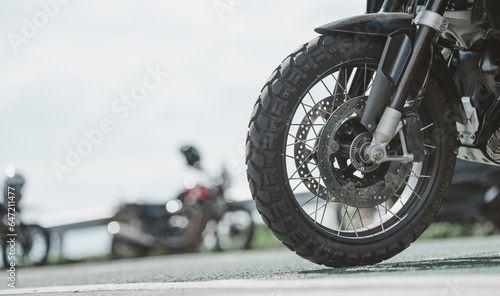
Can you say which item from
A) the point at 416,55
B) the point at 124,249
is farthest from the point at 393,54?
the point at 124,249

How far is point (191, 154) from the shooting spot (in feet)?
37.9

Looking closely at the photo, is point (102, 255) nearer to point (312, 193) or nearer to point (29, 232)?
point (29, 232)

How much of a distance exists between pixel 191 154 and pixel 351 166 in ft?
28.8

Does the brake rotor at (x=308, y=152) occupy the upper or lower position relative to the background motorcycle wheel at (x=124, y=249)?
upper

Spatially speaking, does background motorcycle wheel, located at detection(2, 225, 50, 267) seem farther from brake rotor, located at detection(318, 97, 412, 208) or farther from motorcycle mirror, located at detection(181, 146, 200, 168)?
brake rotor, located at detection(318, 97, 412, 208)

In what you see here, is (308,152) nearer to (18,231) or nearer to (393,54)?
(393,54)

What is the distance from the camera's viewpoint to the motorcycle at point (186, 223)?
11.5m

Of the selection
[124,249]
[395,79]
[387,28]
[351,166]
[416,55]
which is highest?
[387,28]

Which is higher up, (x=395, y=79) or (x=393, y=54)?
(x=393, y=54)

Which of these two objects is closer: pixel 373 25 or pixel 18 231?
pixel 373 25

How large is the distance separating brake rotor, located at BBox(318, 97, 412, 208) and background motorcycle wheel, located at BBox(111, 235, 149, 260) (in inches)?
385

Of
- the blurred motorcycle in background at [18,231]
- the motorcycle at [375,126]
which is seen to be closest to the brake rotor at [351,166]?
the motorcycle at [375,126]

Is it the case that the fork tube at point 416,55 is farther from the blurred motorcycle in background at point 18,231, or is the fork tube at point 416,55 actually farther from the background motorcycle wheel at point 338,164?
the blurred motorcycle in background at point 18,231

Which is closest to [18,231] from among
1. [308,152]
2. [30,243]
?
[30,243]
